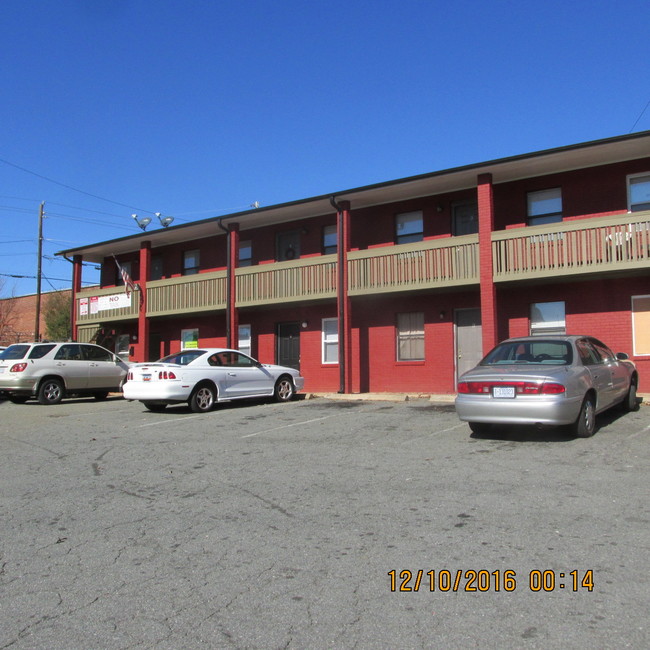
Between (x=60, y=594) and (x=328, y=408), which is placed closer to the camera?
(x=60, y=594)

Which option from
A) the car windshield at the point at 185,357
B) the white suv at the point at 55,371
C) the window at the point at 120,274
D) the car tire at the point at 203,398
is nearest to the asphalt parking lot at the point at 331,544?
the car tire at the point at 203,398

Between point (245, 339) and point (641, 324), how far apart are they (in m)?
12.5

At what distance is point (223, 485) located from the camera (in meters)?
6.47

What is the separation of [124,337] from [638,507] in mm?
23286

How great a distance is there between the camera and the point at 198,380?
513 inches

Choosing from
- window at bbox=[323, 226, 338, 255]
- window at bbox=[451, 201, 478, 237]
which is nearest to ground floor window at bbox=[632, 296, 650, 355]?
window at bbox=[451, 201, 478, 237]

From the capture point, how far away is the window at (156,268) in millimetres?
24559

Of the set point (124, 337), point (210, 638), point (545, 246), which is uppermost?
point (545, 246)

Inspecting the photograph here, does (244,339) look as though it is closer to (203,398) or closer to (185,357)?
(185,357)

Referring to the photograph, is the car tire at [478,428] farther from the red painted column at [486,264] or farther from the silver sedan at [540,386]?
the red painted column at [486,264]

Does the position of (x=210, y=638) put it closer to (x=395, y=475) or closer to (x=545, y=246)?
(x=395, y=475)

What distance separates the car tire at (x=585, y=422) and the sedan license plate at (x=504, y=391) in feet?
3.17

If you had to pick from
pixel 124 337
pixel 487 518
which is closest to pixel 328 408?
pixel 487 518

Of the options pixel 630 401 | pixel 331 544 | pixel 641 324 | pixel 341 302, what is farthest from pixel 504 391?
pixel 341 302
